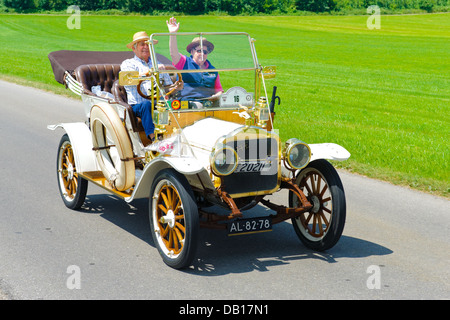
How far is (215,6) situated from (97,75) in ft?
236

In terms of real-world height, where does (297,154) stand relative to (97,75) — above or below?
below

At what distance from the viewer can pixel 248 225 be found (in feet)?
17.7

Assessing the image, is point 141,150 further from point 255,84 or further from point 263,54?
point 263,54

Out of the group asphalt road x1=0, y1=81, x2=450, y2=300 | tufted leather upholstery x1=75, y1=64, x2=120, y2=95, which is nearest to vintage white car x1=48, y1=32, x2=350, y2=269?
asphalt road x1=0, y1=81, x2=450, y2=300

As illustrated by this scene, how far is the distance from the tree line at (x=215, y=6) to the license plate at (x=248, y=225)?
70.7 m

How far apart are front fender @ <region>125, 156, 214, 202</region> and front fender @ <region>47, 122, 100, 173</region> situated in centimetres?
105

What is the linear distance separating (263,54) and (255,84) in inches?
1191

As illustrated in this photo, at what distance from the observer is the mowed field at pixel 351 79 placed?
33.8 feet

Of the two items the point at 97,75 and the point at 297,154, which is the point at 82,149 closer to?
the point at 97,75

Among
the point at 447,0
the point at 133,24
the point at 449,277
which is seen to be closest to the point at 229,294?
the point at 449,277

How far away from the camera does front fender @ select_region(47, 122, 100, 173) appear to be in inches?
274

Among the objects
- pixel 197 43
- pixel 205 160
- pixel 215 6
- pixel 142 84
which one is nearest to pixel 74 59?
pixel 142 84

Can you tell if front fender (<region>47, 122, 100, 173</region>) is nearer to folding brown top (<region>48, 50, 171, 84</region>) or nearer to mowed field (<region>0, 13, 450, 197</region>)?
folding brown top (<region>48, 50, 171, 84</region>)

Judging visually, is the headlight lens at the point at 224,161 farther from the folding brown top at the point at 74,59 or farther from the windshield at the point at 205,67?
the folding brown top at the point at 74,59
